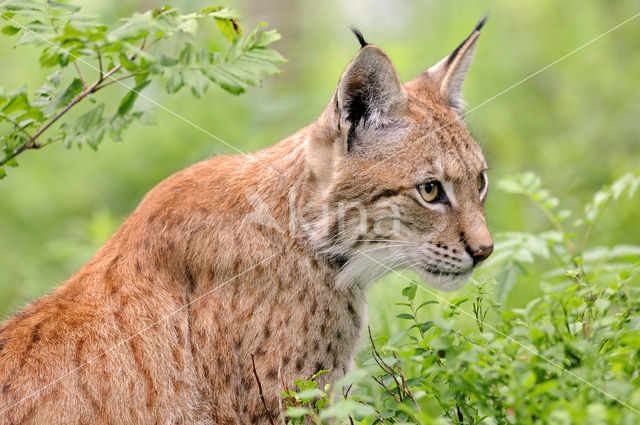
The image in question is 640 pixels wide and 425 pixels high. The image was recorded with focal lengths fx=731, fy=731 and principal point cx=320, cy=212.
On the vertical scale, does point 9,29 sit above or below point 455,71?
above

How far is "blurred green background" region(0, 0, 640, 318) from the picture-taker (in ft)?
22.9

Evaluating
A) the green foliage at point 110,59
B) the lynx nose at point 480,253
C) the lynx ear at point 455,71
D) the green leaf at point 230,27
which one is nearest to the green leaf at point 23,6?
the green foliage at point 110,59

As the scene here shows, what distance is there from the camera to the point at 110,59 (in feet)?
10.6

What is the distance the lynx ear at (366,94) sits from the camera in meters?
3.41

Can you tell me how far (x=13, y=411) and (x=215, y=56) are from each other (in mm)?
1761

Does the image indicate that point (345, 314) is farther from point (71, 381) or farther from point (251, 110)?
point (251, 110)

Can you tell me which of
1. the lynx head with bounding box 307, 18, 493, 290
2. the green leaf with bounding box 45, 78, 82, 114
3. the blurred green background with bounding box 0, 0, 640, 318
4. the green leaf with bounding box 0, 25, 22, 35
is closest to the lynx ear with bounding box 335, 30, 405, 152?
the lynx head with bounding box 307, 18, 493, 290

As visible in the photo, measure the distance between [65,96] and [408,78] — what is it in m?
6.06

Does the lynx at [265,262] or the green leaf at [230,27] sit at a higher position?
the green leaf at [230,27]

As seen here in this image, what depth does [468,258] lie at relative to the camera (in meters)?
3.62

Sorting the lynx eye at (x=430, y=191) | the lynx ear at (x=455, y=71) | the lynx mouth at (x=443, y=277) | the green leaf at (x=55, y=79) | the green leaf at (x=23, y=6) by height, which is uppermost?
the green leaf at (x=23, y=6)

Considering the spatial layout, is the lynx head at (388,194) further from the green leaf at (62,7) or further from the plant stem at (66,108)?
the green leaf at (62,7)

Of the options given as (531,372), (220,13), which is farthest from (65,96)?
(531,372)

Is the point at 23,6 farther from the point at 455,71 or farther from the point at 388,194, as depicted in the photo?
the point at 455,71
